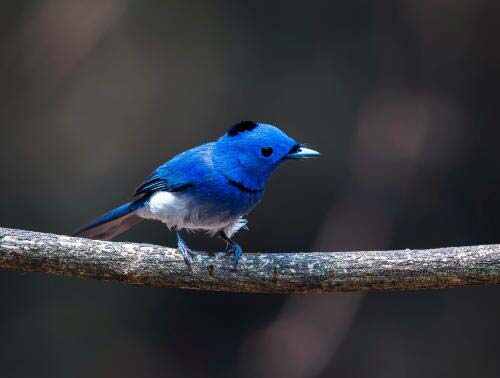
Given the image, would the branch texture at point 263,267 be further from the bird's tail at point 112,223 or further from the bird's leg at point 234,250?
the bird's tail at point 112,223

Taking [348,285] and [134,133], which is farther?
[134,133]

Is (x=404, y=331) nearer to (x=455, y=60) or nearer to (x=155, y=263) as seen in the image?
(x=455, y=60)

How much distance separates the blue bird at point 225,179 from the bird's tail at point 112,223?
17cm

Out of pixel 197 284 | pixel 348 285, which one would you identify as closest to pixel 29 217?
pixel 197 284

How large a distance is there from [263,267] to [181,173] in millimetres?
766

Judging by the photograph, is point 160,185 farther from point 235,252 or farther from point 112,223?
point 235,252

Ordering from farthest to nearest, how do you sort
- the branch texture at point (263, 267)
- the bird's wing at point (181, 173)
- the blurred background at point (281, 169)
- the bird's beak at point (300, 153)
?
the blurred background at point (281, 169) → the bird's wing at point (181, 173) → the bird's beak at point (300, 153) → the branch texture at point (263, 267)

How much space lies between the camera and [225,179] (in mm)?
3631

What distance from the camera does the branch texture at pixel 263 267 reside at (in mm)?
3193

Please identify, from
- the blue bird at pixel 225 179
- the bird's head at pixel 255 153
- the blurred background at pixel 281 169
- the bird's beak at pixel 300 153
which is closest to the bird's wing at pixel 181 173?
the blue bird at pixel 225 179

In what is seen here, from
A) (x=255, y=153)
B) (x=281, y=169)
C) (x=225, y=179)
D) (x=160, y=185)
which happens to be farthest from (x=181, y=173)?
(x=281, y=169)

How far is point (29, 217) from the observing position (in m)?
5.63

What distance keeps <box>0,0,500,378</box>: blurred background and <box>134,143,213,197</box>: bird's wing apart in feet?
5.45

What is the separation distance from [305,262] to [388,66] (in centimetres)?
281
